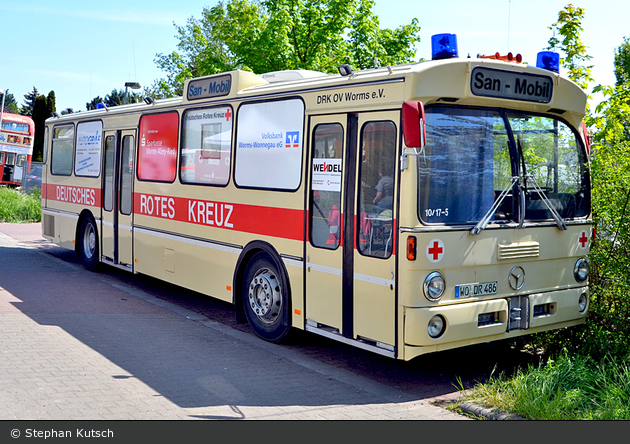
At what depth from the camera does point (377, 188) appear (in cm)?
599

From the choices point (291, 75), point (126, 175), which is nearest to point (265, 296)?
point (291, 75)

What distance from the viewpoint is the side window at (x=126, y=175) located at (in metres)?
10.8

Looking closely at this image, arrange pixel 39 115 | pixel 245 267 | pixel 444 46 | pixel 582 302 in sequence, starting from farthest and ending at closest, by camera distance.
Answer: pixel 39 115
pixel 245 267
pixel 582 302
pixel 444 46

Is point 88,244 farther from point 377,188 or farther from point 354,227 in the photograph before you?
point 377,188

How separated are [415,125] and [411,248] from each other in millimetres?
1056

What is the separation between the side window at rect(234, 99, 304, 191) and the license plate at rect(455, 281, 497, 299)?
85.3 inches

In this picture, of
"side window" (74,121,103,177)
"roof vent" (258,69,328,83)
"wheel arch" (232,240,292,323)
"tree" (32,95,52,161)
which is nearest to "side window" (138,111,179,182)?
"roof vent" (258,69,328,83)

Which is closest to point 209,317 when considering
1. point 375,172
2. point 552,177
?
point 375,172

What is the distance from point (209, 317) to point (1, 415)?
13.7ft

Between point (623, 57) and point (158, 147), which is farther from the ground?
point (623, 57)

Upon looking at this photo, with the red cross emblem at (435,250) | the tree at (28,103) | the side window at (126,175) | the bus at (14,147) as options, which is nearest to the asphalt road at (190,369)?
the red cross emblem at (435,250)

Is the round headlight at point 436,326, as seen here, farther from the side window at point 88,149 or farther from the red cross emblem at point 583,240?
the side window at point 88,149

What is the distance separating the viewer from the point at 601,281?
7.04 meters

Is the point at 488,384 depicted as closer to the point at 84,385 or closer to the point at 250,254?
the point at 250,254
